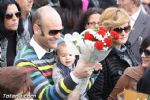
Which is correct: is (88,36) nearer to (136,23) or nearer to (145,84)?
(145,84)

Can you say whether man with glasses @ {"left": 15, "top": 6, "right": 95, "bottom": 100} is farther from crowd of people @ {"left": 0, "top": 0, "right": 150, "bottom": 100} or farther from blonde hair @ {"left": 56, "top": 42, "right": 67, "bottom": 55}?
blonde hair @ {"left": 56, "top": 42, "right": 67, "bottom": 55}

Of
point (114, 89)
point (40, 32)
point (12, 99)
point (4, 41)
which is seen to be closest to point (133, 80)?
point (114, 89)

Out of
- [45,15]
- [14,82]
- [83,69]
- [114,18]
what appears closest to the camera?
[14,82]

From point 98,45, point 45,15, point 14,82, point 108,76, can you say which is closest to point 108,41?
point 98,45

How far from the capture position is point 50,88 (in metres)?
4.44

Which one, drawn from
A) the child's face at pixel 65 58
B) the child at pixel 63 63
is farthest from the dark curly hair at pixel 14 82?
the child's face at pixel 65 58

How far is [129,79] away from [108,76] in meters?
0.40

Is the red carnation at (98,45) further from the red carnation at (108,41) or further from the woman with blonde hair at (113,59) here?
the woman with blonde hair at (113,59)

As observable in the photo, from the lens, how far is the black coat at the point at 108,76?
562cm

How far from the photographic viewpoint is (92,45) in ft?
13.8

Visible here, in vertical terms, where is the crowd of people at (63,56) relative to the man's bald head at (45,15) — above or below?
below

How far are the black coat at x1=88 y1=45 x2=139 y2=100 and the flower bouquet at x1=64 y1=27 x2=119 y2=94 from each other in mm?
1106

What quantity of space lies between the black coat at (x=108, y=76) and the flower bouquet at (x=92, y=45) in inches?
43.5

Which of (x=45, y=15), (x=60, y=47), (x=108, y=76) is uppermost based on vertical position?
(x=45, y=15)
